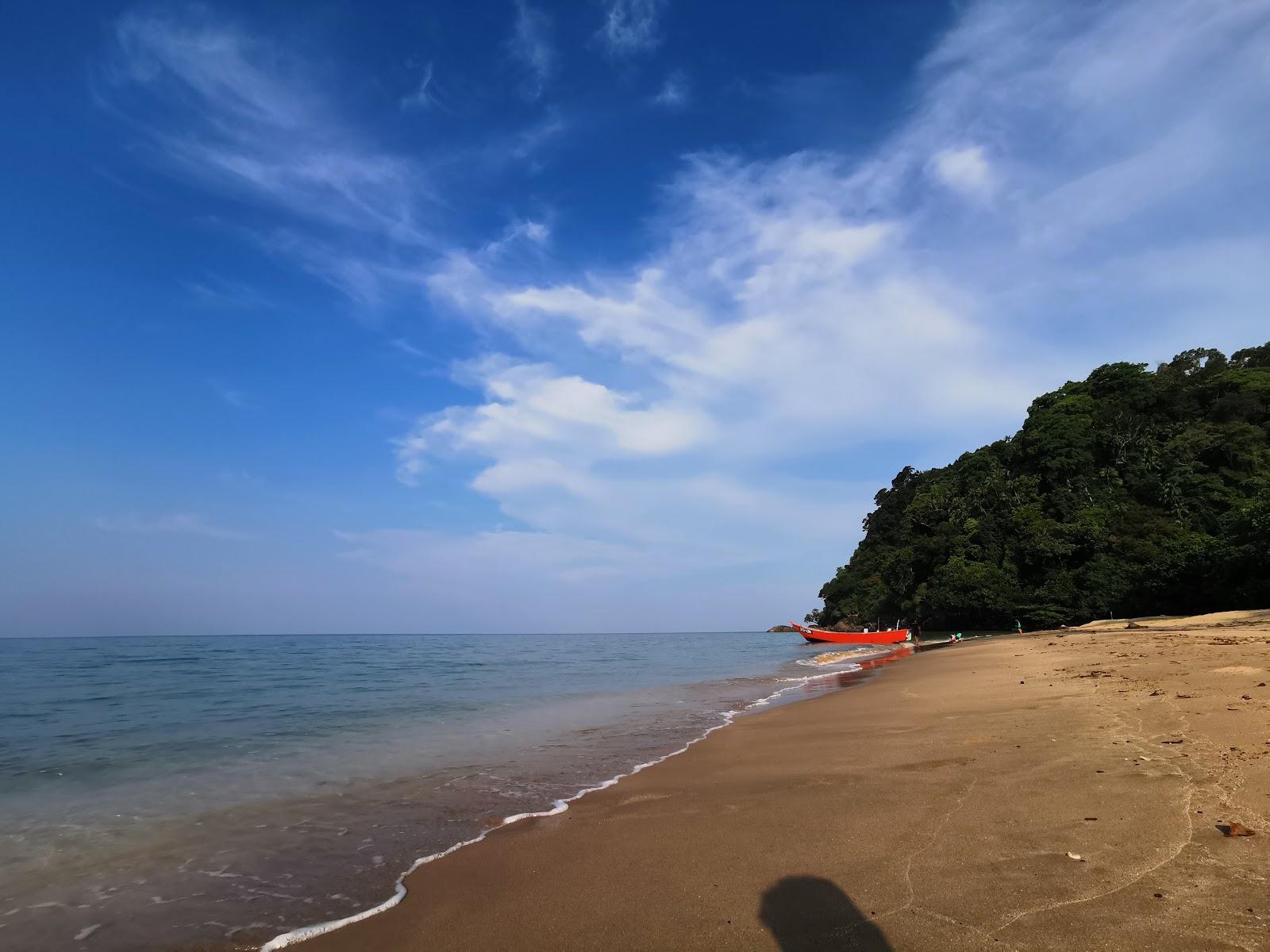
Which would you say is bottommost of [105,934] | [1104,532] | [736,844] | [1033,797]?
[105,934]

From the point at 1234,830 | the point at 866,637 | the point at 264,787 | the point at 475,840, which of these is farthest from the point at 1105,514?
the point at 264,787

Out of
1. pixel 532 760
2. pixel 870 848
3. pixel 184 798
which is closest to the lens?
pixel 870 848

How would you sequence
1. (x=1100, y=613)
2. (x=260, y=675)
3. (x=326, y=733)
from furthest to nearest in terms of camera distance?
(x=1100, y=613)
(x=260, y=675)
(x=326, y=733)

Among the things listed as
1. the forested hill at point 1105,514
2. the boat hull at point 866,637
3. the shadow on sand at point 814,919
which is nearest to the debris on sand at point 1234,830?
the shadow on sand at point 814,919

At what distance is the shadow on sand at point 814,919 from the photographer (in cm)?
340

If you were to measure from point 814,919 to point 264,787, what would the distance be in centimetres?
822

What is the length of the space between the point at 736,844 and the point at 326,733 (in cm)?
1114

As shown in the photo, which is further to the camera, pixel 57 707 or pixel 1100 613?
pixel 1100 613

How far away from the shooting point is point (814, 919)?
12.2 feet

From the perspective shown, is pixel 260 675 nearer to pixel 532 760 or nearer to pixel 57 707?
pixel 57 707

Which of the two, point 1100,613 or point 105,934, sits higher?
point 1100,613

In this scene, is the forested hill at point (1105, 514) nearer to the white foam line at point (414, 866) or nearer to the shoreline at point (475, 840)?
the shoreline at point (475, 840)

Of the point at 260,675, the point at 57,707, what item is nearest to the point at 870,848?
the point at 57,707

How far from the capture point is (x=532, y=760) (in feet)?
33.2
